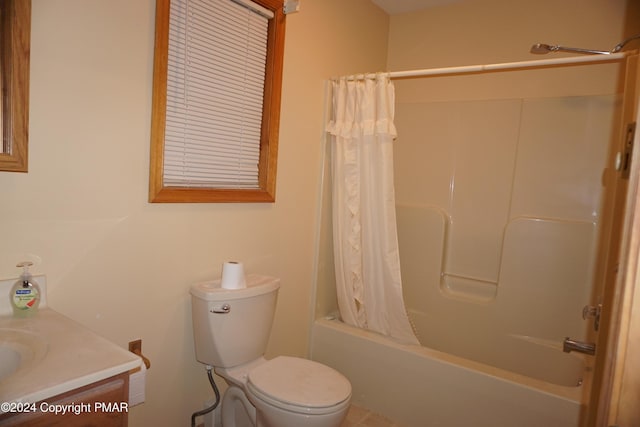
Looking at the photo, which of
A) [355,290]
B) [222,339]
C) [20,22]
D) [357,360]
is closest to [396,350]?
[357,360]

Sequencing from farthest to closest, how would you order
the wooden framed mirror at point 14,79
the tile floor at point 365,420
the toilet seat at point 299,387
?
1. the tile floor at point 365,420
2. the toilet seat at point 299,387
3. the wooden framed mirror at point 14,79

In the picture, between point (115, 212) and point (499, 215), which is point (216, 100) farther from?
point (499, 215)

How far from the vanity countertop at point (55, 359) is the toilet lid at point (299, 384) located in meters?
0.71

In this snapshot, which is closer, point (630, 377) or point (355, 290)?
point (630, 377)

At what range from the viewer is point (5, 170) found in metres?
1.08

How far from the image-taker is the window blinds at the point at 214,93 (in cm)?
153

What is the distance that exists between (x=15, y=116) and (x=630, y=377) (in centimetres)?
150

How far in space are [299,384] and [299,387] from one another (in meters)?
0.02

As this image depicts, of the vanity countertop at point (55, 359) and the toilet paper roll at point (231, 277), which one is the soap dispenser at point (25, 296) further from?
the toilet paper roll at point (231, 277)

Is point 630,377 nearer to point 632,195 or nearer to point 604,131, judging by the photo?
point 632,195

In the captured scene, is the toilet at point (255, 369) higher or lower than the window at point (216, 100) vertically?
lower

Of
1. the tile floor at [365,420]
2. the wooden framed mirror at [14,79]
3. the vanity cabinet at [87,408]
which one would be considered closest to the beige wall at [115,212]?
the wooden framed mirror at [14,79]

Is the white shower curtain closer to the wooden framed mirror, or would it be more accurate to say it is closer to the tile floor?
the tile floor

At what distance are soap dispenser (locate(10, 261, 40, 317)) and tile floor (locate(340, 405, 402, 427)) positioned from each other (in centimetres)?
154
